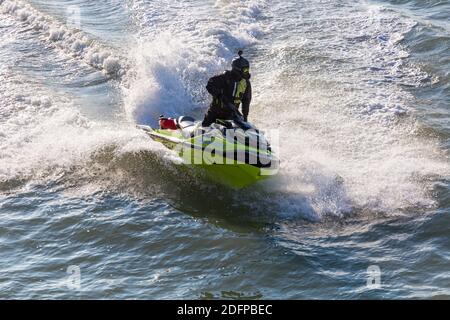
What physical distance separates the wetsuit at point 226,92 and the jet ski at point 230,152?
0.17m

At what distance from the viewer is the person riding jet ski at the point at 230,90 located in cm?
1162

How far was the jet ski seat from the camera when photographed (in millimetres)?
12241

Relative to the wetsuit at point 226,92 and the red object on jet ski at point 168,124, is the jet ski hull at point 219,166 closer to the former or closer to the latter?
the red object on jet ski at point 168,124

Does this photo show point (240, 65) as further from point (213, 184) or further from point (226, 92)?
point (213, 184)

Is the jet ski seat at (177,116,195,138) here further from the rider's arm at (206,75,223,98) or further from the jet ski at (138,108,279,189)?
the rider's arm at (206,75,223,98)

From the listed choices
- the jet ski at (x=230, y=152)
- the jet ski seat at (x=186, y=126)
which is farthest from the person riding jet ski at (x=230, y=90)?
the jet ski seat at (x=186, y=126)

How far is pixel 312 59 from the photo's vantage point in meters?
17.8

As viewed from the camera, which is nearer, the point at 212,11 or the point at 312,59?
the point at 312,59

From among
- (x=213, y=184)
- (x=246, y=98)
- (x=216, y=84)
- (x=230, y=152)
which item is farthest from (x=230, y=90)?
(x=213, y=184)

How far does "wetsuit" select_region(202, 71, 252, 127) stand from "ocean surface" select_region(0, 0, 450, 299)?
1.15 meters

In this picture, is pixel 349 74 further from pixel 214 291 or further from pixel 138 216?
pixel 214 291

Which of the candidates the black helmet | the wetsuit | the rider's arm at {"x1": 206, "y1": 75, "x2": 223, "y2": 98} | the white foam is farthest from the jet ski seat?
the white foam

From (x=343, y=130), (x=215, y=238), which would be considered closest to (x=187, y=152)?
(x=215, y=238)
